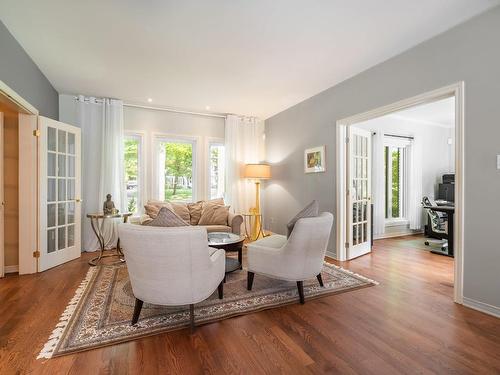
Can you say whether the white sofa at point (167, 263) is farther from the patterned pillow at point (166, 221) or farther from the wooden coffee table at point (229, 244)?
the wooden coffee table at point (229, 244)

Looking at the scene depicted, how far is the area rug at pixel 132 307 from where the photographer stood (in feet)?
Answer: 6.18

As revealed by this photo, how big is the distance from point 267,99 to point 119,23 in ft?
8.49

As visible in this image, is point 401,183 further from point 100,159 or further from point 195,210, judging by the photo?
point 100,159

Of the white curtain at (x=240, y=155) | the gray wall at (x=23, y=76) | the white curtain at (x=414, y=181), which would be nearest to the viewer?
the gray wall at (x=23, y=76)

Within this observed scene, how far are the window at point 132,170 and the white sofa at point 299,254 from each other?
3.05 metres

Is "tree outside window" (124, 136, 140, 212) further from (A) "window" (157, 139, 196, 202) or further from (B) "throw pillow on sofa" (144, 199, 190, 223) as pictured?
(B) "throw pillow on sofa" (144, 199, 190, 223)

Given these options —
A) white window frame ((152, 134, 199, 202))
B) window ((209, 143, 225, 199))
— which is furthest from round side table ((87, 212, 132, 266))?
window ((209, 143, 225, 199))

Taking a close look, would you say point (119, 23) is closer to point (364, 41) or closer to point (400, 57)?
point (364, 41)

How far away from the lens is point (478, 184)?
2.28m

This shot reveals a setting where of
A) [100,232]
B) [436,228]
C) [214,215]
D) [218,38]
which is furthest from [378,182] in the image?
[100,232]

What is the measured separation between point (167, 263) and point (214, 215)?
260 cm

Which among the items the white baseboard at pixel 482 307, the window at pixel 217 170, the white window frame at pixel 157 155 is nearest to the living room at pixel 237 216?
the white baseboard at pixel 482 307

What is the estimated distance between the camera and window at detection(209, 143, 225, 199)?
18.0 ft

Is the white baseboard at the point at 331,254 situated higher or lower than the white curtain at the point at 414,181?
lower
